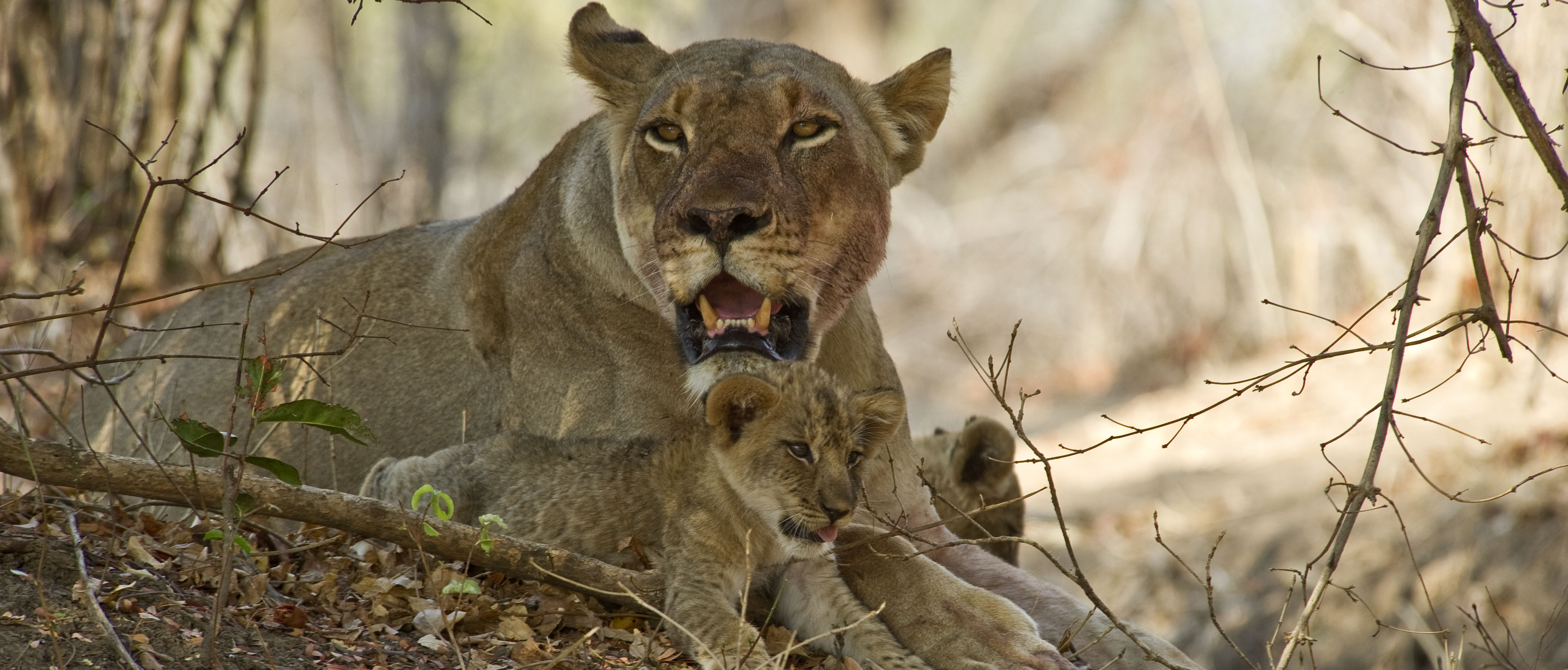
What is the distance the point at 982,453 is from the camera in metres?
5.60

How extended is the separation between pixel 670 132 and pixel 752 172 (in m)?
0.43

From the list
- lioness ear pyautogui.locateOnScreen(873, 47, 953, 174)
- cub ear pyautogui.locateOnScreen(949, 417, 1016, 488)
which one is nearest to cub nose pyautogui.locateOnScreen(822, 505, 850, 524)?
lioness ear pyautogui.locateOnScreen(873, 47, 953, 174)

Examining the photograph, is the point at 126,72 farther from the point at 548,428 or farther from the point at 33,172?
the point at 548,428

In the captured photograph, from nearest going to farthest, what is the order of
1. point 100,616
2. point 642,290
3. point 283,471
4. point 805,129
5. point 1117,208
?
point 100,616 < point 283,471 < point 805,129 < point 642,290 < point 1117,208

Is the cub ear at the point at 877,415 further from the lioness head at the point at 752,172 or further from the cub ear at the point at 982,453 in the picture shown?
the cub ear at the point at 982,453

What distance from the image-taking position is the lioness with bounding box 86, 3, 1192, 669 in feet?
13.6

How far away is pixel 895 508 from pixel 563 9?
2394 cm

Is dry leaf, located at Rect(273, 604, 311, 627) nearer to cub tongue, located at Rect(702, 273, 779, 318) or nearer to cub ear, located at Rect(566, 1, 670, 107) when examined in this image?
cub tongue, located at Rect(702, 273, 779, 318)

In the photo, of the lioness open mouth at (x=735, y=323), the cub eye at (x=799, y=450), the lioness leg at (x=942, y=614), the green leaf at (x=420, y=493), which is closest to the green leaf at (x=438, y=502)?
the green leaf at (x=420, y=493)

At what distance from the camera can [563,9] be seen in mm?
27359

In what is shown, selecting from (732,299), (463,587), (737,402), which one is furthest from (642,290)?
(463,587)

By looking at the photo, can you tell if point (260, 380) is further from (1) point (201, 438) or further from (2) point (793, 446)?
(2) point (793, 446)

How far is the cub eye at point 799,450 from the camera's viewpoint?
384cm

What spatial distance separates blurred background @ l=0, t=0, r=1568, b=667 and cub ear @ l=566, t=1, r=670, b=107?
4.86 ft
